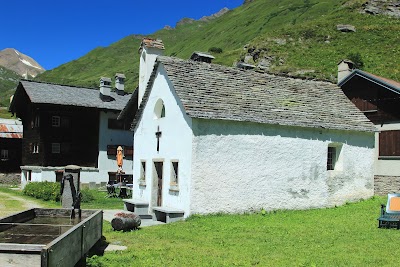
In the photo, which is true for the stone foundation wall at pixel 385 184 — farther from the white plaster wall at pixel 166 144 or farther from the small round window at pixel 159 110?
the small round window at pixel 159 110

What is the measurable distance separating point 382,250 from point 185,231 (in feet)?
19.8

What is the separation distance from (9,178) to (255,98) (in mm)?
29650

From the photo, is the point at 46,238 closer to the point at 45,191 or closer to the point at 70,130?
the point at 45,191

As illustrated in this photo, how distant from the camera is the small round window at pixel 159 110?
19.8m

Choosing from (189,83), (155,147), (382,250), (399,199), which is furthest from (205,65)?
(382,250)

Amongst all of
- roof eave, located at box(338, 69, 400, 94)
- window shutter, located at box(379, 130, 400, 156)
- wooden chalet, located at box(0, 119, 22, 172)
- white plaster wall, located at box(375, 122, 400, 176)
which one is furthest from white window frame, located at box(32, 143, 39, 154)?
window shutter, located at box(379, 130, 400, 156)

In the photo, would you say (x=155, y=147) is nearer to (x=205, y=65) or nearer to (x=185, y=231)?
(x=205, y=65)

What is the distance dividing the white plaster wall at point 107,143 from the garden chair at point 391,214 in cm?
2471

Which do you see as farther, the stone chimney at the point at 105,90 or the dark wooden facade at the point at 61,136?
the stone chimney at the point at 105,90

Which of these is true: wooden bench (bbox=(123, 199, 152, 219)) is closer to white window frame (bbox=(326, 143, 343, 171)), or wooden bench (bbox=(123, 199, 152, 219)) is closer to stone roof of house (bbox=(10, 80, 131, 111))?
white window frame (bbox=(326, 143, 343, 171))

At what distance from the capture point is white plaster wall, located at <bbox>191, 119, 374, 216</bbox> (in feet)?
55.6

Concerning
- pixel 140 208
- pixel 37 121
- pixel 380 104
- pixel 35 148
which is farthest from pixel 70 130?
pixel 380 104

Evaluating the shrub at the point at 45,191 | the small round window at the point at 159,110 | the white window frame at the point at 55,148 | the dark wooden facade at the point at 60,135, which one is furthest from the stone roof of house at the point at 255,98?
the white window frame at the point at 55,148

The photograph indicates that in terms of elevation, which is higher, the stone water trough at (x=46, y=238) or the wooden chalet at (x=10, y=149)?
the wooden chalet at (x=10, y=149)
